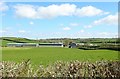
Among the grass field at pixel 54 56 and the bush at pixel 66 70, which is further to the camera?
the grass field at pixel 54 56

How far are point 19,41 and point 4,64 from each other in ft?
318

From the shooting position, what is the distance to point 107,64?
250 inches

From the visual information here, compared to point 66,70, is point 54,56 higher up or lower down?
lower down

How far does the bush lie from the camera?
20.1 ft

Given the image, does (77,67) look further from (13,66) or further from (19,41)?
(19,41)

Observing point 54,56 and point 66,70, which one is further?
point 54,56

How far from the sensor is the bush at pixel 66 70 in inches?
241

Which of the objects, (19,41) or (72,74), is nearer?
(72,74)

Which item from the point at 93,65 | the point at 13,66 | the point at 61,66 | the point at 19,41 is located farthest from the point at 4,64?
the point at 19,41

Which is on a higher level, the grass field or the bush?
the bush

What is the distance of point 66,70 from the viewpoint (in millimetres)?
6141

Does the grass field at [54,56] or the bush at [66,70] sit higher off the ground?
the bush at [66,70]

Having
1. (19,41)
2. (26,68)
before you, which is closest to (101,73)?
(26,68)

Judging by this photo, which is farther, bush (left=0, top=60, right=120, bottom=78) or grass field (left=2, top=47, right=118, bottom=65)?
grass field (left=2, top=47, right=118, bottom=65)
